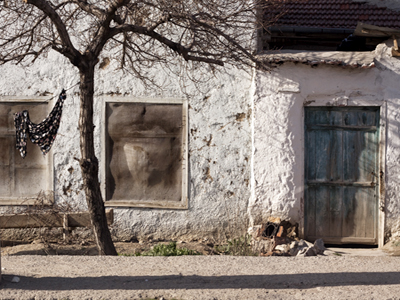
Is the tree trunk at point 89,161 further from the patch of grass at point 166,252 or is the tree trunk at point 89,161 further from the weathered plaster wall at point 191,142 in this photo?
the weathered plaster wall at point 191,142

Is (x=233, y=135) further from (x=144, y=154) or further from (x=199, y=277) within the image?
(x=199, y=277)

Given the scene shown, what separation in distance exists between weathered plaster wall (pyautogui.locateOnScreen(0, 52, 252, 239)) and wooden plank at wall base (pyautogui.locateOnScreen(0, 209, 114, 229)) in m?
0.57

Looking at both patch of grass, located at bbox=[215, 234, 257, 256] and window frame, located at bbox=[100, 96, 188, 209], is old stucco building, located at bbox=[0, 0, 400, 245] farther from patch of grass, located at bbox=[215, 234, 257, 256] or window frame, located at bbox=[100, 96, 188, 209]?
patch of grass, located at bbox=[215, 234, 257, 256]

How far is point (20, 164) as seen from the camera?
291 inches

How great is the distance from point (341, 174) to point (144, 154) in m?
2.99

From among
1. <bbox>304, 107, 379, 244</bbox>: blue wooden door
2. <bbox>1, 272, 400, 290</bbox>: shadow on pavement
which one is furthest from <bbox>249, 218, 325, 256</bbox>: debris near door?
<bbox>1, 272, 400, 290</bbox>: shadow on pavement

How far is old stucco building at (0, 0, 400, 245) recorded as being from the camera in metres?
6.69

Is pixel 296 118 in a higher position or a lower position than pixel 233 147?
higher

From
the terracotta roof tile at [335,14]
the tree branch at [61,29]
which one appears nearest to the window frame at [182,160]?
the tree branch at [61,29]

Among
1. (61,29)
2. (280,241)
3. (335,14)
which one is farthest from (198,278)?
(335,14)

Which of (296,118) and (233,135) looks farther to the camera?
(233,135)

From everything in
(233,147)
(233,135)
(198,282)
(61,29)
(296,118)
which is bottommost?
(198,282)

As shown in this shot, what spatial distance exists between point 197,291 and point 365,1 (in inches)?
313

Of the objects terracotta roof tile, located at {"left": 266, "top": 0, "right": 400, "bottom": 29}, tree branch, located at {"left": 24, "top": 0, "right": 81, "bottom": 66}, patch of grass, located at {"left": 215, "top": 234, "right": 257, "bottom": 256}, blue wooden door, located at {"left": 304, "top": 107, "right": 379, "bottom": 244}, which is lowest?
patch of grass, located at {"left": 215, "top": 234, "right": 257, "bottom": 256}
